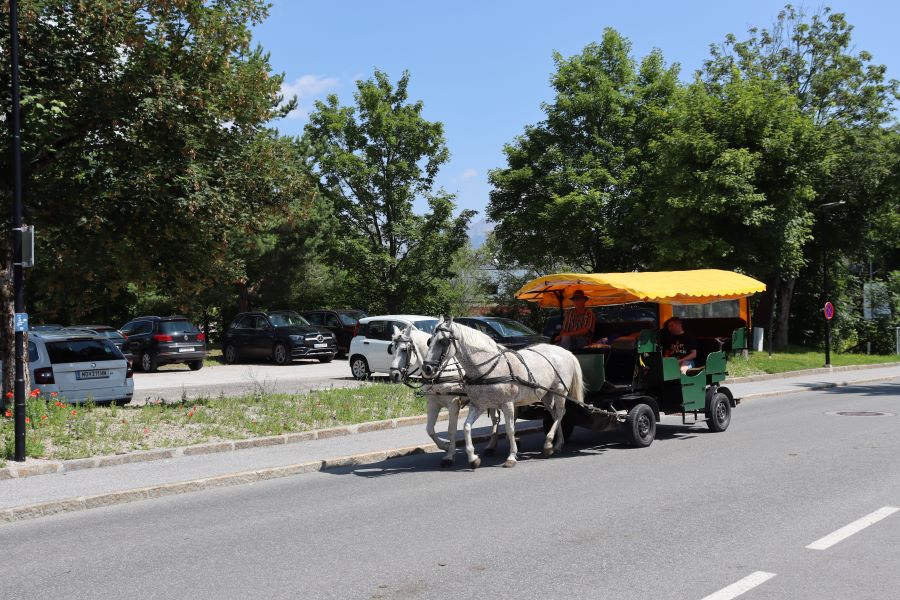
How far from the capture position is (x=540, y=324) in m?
44.0

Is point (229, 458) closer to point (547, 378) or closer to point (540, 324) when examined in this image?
point (547, 378)

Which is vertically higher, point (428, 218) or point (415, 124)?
point (415, 124)

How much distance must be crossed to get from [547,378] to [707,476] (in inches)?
99.8

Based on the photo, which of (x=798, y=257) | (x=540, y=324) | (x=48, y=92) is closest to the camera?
(x=48, y=92)

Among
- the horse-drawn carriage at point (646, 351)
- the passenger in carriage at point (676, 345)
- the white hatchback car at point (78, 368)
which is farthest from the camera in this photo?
the white hatchback car at point (78, 368)

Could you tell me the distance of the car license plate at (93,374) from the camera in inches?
607

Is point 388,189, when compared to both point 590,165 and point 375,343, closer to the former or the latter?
point 590,165

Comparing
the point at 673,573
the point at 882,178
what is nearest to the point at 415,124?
the point at 882,178

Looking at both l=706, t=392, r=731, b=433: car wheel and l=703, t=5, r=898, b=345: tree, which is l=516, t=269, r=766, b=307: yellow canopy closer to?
l=706, t=392, r=731, b=433: car wheel

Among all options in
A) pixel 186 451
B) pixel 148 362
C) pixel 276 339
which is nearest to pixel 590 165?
pixel 276 339

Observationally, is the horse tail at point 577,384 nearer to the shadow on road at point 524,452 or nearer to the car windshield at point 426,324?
the shadow on road at point 524,452

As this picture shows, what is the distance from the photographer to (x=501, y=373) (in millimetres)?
10625

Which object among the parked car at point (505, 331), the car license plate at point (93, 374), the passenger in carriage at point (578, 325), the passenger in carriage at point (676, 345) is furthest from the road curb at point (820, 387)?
the car license plate at point (93, 374)

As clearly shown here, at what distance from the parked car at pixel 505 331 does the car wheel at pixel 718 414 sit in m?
Result: 8.77
